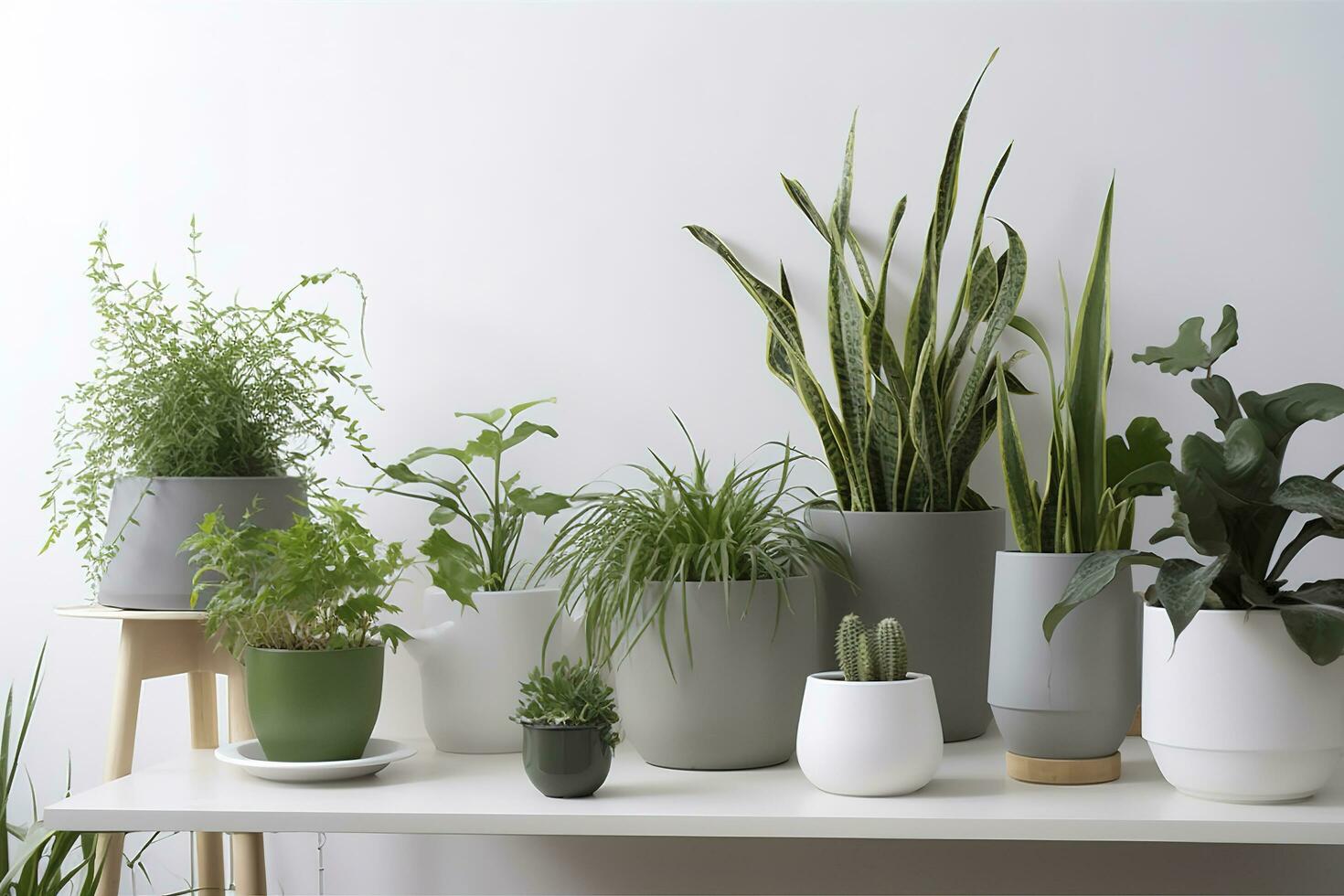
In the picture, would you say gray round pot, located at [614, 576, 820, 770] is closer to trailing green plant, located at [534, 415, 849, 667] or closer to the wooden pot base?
trailing green plant, located at [534, 415, 849, 667]

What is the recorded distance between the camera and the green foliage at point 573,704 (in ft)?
3.19

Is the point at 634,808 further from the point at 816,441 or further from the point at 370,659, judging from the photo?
the point at 816,441

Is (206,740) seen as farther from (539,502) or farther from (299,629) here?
(539,502)

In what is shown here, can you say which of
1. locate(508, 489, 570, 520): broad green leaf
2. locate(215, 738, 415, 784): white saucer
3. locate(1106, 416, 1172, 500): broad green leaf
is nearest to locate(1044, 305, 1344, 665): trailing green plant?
locate(1106, 416, 1172, 500): broad green leaf

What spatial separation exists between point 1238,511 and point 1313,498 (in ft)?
0.23

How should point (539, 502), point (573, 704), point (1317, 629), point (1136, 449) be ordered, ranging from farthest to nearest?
point (539, 502) < point (1136, 449) < point (573, 704) < point (1317, 629)

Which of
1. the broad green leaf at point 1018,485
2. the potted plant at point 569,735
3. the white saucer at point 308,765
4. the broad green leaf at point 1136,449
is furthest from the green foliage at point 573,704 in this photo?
the broad green leaf at point 1136,449

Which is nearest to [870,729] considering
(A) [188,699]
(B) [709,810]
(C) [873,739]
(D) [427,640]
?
(C) [873,739]

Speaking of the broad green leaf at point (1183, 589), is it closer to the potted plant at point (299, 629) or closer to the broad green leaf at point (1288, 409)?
the broad green leaf at point (1288, 409)

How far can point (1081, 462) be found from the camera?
1049 millimetres

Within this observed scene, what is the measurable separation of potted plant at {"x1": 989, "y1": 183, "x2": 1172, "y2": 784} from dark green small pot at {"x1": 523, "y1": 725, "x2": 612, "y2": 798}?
371mm

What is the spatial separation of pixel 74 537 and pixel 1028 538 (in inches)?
43.6

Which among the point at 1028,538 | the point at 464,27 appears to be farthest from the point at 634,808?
the point at 464,27

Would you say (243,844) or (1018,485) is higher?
(1018,485)
